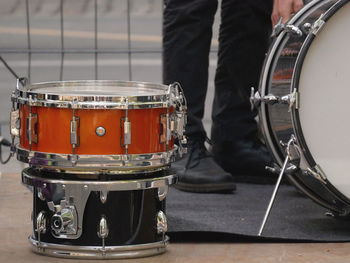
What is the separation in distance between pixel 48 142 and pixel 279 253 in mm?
651

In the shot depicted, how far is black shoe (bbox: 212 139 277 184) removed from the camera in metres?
3.12

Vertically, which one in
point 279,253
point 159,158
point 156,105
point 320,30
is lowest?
point 279,253

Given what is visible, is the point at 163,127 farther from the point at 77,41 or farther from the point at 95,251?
the point at 77,41

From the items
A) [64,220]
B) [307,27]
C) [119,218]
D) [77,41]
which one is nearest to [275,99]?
[307,27]

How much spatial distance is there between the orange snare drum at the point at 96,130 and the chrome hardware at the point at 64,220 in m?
0.10

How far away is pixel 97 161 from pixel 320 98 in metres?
0.68

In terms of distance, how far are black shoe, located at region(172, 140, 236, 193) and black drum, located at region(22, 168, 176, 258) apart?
755 mm

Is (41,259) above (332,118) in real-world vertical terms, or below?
below

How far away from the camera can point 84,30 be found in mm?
6402

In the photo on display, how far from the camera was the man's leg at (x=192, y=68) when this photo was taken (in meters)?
2.83

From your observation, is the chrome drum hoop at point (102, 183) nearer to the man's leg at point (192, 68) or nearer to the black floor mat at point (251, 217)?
the black floor mat at point (251, 217)

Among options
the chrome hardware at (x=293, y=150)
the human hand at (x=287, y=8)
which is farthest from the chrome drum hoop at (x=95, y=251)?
the human hand at (x=287, y=8)

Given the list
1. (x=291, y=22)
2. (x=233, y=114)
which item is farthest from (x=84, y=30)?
(x=291, y=22)

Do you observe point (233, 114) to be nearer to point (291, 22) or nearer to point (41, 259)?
point (291, 22)
